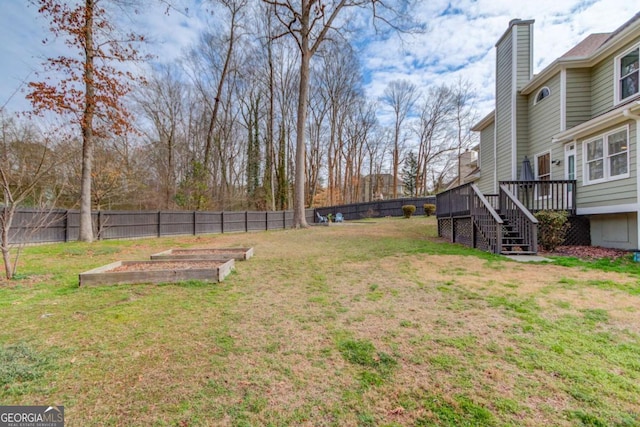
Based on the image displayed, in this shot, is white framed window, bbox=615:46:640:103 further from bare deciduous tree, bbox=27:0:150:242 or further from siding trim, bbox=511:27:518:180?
bare deciduous tree, bbox=27:0:150:242

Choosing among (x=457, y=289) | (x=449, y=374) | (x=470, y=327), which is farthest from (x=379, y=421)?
(x=457, y=289)

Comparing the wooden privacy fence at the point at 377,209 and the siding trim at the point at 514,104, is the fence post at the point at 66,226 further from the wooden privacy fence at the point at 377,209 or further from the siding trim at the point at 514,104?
the wooden privacy fence at the point at 377,209

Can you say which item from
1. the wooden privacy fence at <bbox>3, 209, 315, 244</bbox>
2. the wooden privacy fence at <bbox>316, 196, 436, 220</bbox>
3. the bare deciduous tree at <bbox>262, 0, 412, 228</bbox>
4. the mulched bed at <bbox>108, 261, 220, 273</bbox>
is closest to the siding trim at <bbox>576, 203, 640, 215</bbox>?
the mulched bed at <bbox>108, 261, 220, 273</bbox>

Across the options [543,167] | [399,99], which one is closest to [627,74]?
[543,167]

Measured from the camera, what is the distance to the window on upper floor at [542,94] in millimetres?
9188

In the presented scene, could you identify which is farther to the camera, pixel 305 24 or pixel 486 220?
pixel 305 24

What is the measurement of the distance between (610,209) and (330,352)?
839cm

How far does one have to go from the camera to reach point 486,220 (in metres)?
7.28

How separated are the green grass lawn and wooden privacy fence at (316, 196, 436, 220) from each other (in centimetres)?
1994

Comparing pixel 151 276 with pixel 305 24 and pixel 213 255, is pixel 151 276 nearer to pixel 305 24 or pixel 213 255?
pixel 213 255

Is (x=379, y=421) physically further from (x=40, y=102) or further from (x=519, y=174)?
(x=40, y=102)

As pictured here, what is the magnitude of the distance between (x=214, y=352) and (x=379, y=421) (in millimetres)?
1477

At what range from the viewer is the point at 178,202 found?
1839cm

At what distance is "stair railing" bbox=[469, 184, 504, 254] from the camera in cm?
668
